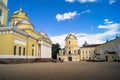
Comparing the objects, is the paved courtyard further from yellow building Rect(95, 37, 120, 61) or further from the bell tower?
the bell tower

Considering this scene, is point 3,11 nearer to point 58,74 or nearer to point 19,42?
point 19,42

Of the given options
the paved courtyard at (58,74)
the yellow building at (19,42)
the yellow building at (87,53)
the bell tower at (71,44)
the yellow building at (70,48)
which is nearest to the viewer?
the paved courtyard at (58,74)

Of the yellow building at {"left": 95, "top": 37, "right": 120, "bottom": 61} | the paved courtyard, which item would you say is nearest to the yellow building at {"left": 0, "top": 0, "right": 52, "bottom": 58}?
the paved courtyard

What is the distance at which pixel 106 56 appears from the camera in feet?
191

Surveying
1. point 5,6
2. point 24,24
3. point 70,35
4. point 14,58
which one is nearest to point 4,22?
point 5,6

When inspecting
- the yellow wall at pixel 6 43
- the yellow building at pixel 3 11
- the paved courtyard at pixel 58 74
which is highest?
the yellow building at pixel 3 11

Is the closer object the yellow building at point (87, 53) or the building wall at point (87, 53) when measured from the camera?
the yellow building at point (87, 53)

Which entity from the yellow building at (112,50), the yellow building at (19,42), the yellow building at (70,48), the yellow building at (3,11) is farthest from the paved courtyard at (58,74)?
the yellow building at (70,48)

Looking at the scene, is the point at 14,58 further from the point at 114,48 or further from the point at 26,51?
the point at 114,48

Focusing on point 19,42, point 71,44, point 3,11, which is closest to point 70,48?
point 71,44

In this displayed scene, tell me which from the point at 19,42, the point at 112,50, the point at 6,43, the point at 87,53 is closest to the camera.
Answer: the point at 6,43

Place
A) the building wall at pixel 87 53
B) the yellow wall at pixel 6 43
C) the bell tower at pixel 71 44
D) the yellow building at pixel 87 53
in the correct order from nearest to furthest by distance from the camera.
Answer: the yellow wall at pixel 6 43 → the bell tower at pixel 71 44 → the yellow building at pixel 87 53 → the building wall at pixel 87 53

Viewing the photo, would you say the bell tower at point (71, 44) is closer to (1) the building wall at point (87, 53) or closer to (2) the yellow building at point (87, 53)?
(2) the yellow building at point (87, 53)

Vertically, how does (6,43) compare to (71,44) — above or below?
below
